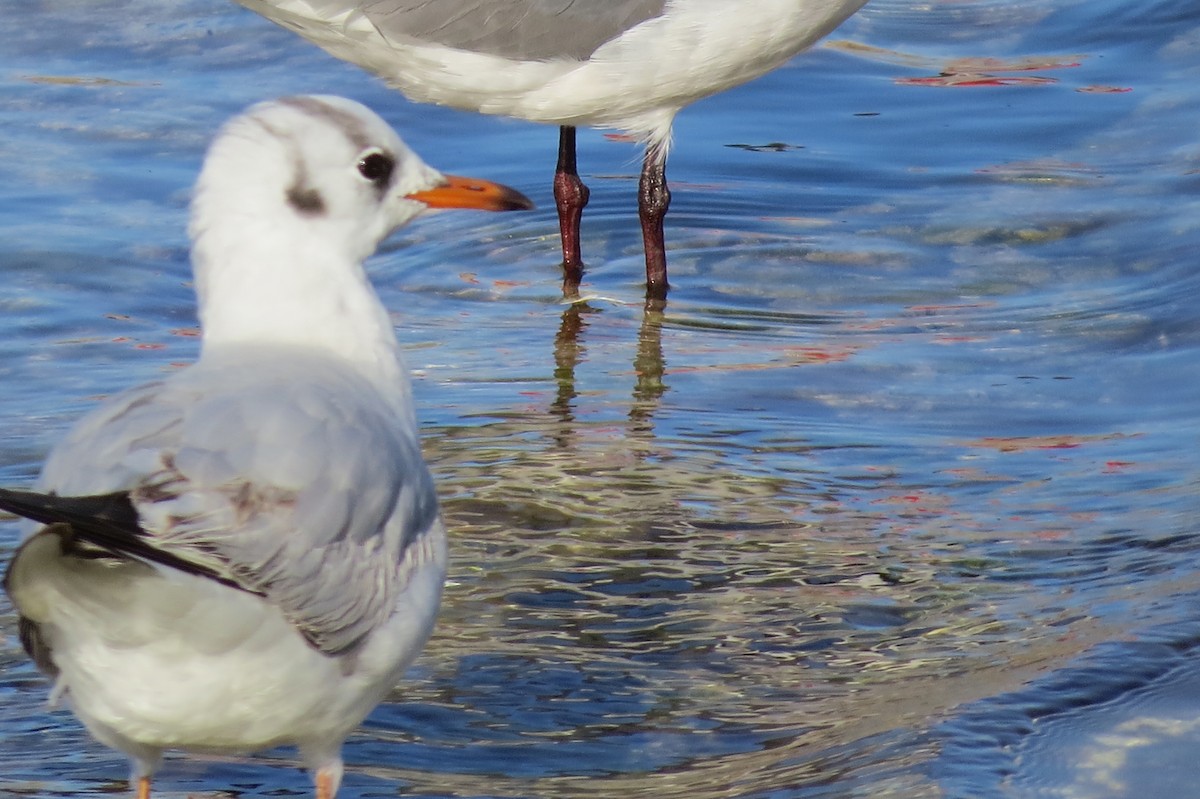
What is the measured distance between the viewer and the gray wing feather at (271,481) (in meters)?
3.19

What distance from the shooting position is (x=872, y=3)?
11.0 meters

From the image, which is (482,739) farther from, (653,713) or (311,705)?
(311,705)

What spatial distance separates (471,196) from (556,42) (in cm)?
272

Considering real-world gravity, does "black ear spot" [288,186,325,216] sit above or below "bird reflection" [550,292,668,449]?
above

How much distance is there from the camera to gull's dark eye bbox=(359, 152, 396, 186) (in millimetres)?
4047

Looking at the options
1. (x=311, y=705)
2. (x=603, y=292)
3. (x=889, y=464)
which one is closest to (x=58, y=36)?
(x=603, y=292)

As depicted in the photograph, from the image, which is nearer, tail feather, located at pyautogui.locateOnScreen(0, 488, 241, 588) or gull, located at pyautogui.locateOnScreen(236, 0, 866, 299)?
tail feather, located at pyautogui.locateOnScreen(0, 488, 241, 588)

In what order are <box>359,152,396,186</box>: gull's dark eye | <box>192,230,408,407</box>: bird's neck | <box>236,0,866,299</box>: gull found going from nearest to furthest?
<box>192,230,408,407</box>: bird's neck, <box>359,152,396,186</box>: gull's dark eye, <box>236,0,866,299</box>: gull

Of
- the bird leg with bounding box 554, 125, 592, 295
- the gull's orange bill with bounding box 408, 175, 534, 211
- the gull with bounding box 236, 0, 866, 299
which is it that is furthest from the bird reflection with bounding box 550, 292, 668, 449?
the gull's orange bill with bounding box 408, 175, 534, 211

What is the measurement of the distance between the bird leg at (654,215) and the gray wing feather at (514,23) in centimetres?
74

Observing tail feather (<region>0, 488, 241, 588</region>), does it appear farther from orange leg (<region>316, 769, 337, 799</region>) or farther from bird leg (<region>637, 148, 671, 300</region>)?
bird leg (<region>637, 148, 671, 300</region>)

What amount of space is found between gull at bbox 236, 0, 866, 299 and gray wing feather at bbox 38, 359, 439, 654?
3.28 meters

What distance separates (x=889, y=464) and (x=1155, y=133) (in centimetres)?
361

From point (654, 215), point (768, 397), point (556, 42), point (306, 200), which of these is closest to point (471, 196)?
point (306, 200)
